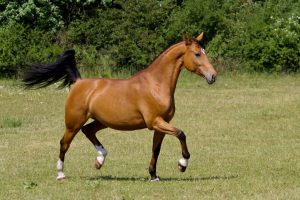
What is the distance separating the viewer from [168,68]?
10.9 metres

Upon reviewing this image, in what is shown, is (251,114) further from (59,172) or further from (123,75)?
(123,75)

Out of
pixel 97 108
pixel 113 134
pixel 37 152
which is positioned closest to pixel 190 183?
pixel 97 108

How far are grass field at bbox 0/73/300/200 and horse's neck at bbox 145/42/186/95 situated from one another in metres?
1.40

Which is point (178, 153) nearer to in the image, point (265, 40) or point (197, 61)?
point (197, 61)

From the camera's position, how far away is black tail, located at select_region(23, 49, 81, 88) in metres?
11.8

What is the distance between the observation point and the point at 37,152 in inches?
574

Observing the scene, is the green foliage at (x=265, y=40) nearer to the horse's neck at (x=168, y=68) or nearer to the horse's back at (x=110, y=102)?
the horse's back at (x=110, y=102)

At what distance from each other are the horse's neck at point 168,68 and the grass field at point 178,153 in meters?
1.40

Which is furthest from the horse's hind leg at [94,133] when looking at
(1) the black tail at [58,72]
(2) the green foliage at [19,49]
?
(2) the green foliage at [19,49]

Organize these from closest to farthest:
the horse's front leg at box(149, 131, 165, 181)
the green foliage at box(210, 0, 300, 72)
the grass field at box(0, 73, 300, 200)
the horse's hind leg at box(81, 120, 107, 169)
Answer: the grass field at box(0, 73, 300, 200) < the horse's front leg at box(149, 131, 165, 181) < the horse's hind leg at box(81, 120, 107, 169) < the green foliage at box(210, 0, 300, 72)

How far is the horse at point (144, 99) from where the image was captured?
1070cm

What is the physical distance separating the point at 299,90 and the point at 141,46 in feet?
29.3

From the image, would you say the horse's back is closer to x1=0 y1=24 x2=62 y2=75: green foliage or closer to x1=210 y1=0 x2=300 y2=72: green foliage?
x1=0 y1=24 x2=62 y2=75: green foliage

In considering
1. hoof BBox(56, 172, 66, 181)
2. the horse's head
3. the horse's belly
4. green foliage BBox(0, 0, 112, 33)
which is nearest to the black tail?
the horse's belly
